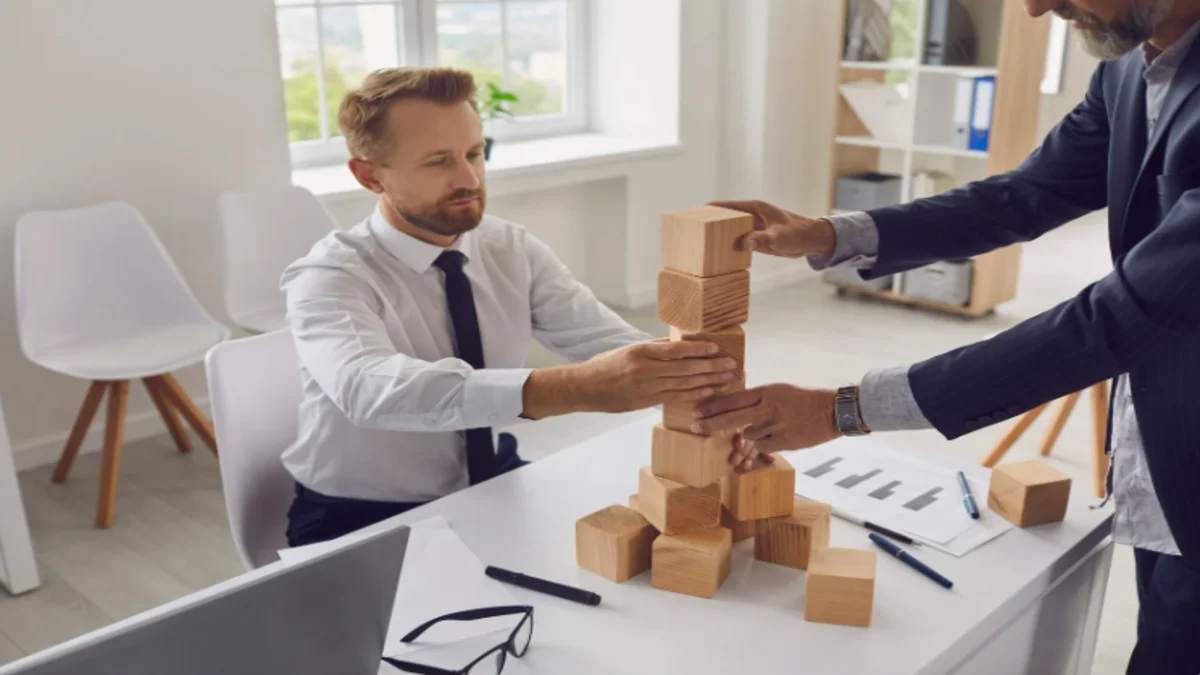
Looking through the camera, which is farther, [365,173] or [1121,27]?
[365,173]

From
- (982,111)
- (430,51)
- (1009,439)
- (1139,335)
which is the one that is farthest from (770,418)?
(982,111)

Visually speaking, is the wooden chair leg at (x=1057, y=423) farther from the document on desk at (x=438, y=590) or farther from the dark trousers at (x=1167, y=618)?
the document on desk at (x=438, y=590)

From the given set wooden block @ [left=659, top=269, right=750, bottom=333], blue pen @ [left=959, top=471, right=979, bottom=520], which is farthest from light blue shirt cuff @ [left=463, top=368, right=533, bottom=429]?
blue pen @ [left=959, top=471, right=979, bottom=520]

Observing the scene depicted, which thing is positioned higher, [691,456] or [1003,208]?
[1003,208]

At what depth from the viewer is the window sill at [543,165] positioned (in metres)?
4.12

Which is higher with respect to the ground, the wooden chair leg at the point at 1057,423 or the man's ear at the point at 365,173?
the man's ear at the point at 365,173

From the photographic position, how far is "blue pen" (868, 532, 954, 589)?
1.29 metres

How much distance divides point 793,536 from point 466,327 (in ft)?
2.32

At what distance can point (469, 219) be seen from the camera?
179cm

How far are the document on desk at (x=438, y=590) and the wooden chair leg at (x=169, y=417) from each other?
2.25 m

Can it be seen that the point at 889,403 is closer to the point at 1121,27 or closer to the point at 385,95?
the point at 1121,27

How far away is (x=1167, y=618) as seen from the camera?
1.32 meters

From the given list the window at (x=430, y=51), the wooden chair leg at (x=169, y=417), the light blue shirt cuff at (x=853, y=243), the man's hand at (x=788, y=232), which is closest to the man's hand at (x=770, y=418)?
the man's hand at (x=788, y=232)

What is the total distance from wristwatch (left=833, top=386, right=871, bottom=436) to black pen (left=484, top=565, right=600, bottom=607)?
380 millimetres
